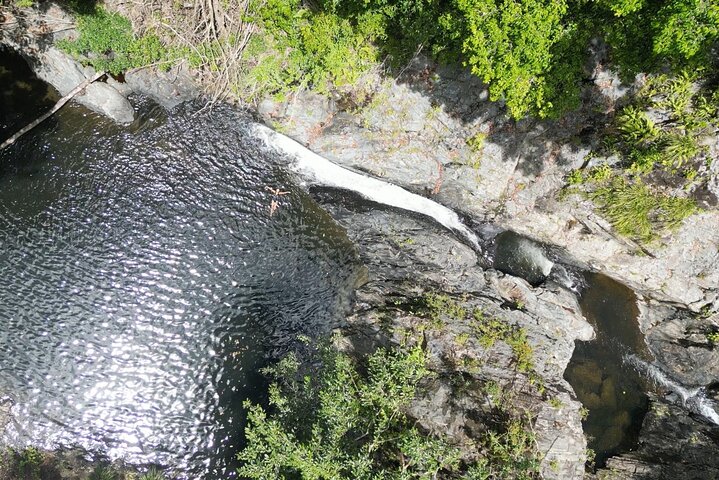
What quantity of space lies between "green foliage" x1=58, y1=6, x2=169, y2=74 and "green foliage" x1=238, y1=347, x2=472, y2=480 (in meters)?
10.7

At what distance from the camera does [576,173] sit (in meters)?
12.7

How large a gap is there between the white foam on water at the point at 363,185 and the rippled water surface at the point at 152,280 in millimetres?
782

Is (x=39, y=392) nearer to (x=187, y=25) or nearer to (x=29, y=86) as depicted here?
(x=29, y=86)

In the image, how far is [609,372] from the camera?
45.6ft

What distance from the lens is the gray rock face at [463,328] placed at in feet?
38.6

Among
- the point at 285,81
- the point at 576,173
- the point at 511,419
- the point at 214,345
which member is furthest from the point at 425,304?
the point at 285,81

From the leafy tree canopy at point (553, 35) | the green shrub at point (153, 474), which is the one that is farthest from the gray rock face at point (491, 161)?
the green shrub at point (153, 474)

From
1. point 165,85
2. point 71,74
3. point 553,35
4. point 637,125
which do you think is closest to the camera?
point 553,35

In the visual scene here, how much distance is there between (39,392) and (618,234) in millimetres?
17954

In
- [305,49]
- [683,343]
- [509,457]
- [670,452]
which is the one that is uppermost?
[305,49]

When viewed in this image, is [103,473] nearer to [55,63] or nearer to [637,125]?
[55,63]

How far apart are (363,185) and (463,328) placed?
565cm

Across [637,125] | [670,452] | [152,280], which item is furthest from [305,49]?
[670,452]

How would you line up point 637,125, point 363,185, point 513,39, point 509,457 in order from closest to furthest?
point 513,39, point 509,457, point 637,125, point 363,185
